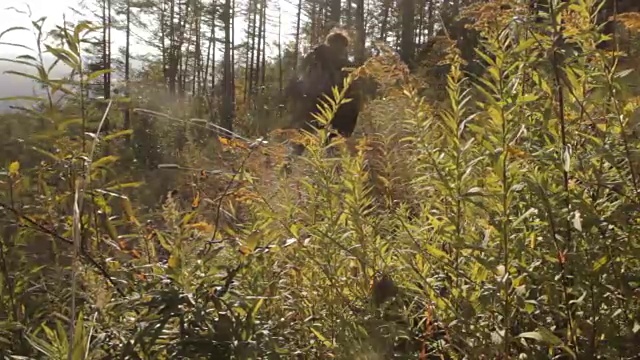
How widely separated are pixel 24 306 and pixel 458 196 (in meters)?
1.03

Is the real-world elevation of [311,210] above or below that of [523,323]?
above

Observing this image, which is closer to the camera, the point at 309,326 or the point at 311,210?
the point at 309,326

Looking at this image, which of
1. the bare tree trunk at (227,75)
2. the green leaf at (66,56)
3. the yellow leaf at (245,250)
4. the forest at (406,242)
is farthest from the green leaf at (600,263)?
the bare tree trunk at (227,75)

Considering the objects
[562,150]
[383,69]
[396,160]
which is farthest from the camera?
[396,160]

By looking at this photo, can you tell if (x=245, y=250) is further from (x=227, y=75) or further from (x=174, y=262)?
(x=227, y=75)

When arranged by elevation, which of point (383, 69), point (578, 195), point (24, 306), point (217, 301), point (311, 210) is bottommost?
point (24, 306)

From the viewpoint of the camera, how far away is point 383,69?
1728mm

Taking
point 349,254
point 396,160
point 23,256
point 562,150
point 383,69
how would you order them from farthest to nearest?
point 396,160
point 383,69
point 23,256
point 349,254
point 562,150

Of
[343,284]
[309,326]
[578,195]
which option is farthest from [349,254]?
[578,195]

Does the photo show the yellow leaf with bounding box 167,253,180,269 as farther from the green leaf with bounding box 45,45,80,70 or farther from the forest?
the green leaf with bounding box 45,45,80,70

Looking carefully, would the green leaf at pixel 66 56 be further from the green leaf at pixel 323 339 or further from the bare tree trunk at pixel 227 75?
the bare tree trunk at pixel 227 75

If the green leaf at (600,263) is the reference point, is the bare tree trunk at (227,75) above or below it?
above

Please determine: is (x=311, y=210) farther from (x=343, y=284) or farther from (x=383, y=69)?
(x=383, y=69)

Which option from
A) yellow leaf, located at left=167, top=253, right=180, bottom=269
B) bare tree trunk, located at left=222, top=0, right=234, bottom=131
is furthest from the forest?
bare tree trunk, located at left=222, top=0, right=234, bottom=131
